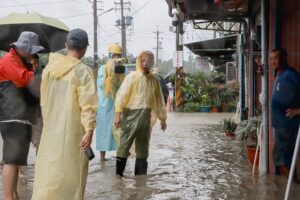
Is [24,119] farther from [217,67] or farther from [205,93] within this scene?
[217,67]

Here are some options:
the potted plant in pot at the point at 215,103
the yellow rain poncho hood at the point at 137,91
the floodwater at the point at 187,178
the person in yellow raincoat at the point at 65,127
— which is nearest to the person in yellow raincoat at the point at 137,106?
the yellow rain poncho hood at the point at 137,91

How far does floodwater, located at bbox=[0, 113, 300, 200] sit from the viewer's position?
5.70 meters

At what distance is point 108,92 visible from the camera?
762 centimetres

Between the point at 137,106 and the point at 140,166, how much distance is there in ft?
2.72

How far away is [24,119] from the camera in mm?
4809

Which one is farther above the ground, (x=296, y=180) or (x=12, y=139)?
(x=12, y=139)

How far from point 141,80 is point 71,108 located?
2.38 metres

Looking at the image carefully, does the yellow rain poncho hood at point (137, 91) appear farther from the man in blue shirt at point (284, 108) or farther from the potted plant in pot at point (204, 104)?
the potted plant in pot at point (204, 104)

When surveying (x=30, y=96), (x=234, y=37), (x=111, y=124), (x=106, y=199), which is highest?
(x=234, y=37)

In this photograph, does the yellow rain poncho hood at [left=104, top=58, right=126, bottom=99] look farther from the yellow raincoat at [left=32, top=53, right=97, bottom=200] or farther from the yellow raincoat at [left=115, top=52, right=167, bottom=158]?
the yellow raincoat at [left=32, top=53, right=97, bottom=200]

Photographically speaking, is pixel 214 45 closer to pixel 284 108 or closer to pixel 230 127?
pixel 230 127

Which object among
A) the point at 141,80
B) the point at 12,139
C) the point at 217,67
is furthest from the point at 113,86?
the point at 217,67

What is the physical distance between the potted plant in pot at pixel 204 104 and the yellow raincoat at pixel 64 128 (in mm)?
14645

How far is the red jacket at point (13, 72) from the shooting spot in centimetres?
472
